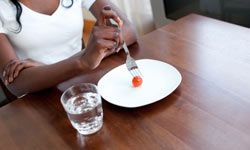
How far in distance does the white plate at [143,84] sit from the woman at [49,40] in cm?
7

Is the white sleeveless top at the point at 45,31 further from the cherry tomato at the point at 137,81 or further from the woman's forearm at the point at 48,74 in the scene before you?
the cherry tomato at the point at 137,81

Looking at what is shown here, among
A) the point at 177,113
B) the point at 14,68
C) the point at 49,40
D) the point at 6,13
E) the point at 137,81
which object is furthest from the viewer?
the point at 49,40

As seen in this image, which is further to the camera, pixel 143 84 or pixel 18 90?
pixel 18 90

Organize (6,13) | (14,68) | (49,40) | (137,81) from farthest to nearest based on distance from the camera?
(49,40), (6,13), (14,68), (137,81)

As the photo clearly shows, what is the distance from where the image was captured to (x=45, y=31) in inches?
49.0

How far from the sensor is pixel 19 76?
98 centimetres

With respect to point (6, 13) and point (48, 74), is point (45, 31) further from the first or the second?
point (48, 74)

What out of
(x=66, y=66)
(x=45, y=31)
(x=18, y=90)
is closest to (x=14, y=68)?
(x=18, y=90)

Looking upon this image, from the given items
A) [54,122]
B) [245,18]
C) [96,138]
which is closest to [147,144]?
[96,138]

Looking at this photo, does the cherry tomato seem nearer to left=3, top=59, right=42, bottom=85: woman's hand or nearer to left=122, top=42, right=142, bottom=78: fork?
left=122, top=42, right=142, bottom=78: fork

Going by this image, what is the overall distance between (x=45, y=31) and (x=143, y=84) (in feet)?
1.86

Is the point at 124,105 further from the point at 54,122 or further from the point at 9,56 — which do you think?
the point at 9,56

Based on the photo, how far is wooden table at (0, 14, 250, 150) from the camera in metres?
0.68

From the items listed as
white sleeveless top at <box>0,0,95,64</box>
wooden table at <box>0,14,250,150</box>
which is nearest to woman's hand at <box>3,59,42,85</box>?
wooden table at <box>0,14,250,150</box>
